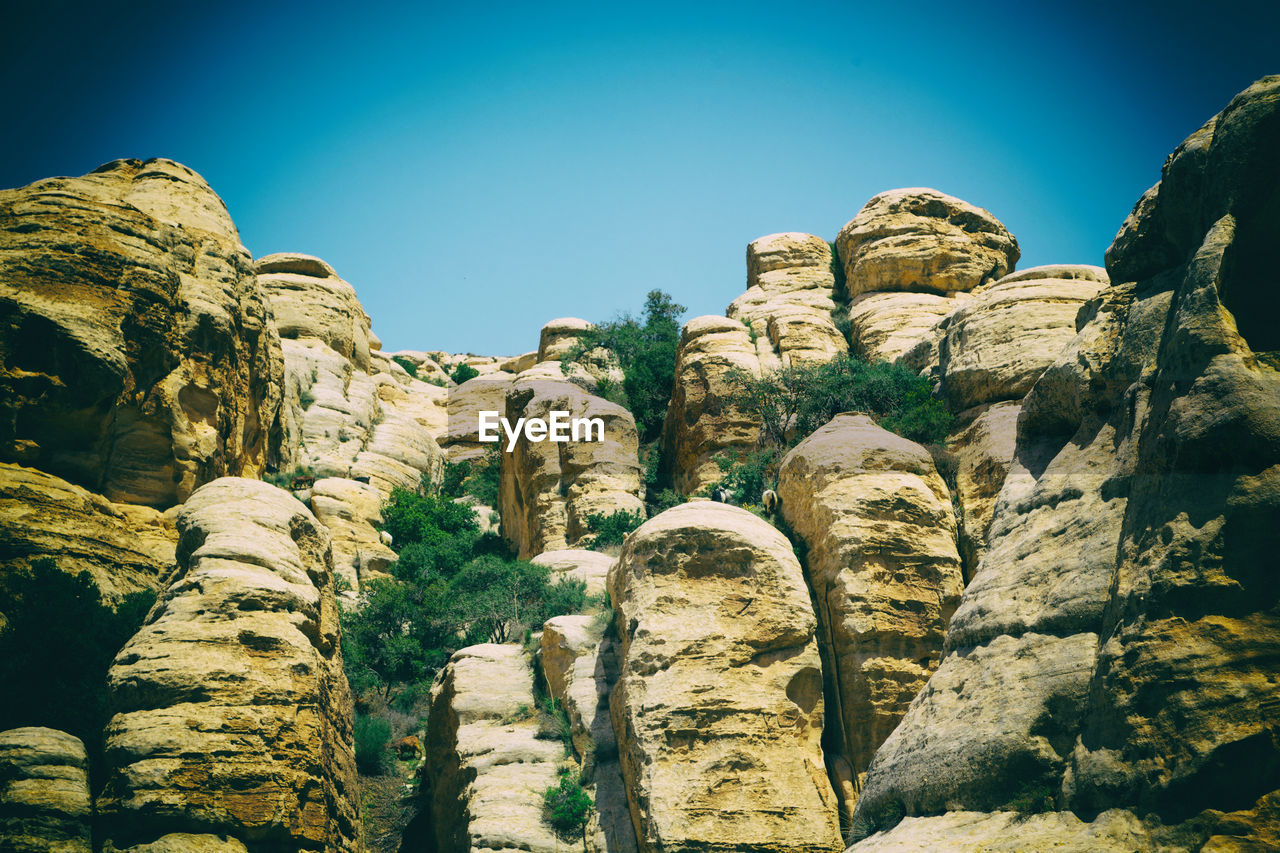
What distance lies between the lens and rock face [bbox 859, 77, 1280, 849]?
5.91m

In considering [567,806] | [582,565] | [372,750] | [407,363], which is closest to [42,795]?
[567,806]

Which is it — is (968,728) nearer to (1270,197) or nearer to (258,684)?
(1270,197)

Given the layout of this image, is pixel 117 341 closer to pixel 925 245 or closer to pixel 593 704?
pixel 593 704

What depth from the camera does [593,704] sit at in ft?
55.4

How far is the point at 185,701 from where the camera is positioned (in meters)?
12.2

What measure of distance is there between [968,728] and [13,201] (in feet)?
60.5

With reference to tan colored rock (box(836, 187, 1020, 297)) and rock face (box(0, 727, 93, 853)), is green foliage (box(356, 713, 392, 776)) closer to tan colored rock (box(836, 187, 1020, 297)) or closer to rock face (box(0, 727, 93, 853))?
rock face (box(0, 727, 93, 853))

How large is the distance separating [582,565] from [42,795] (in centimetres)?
1361

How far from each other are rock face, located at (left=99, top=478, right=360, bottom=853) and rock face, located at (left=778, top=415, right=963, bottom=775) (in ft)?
26.0

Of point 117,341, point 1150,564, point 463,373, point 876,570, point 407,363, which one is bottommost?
point 1150,564

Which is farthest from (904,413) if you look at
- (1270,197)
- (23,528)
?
(23,528)

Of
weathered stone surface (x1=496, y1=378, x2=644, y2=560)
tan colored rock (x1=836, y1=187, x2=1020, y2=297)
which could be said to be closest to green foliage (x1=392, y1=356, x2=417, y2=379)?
weathered stone surface (x1=496, y1=378, x2=644, y2=560)

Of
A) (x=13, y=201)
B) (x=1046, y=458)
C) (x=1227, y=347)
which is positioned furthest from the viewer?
(x=13, y=201)

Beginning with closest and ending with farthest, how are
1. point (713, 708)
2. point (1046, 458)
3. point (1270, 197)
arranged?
point (1270, 197), point (1046, 458), point (713, 708)
